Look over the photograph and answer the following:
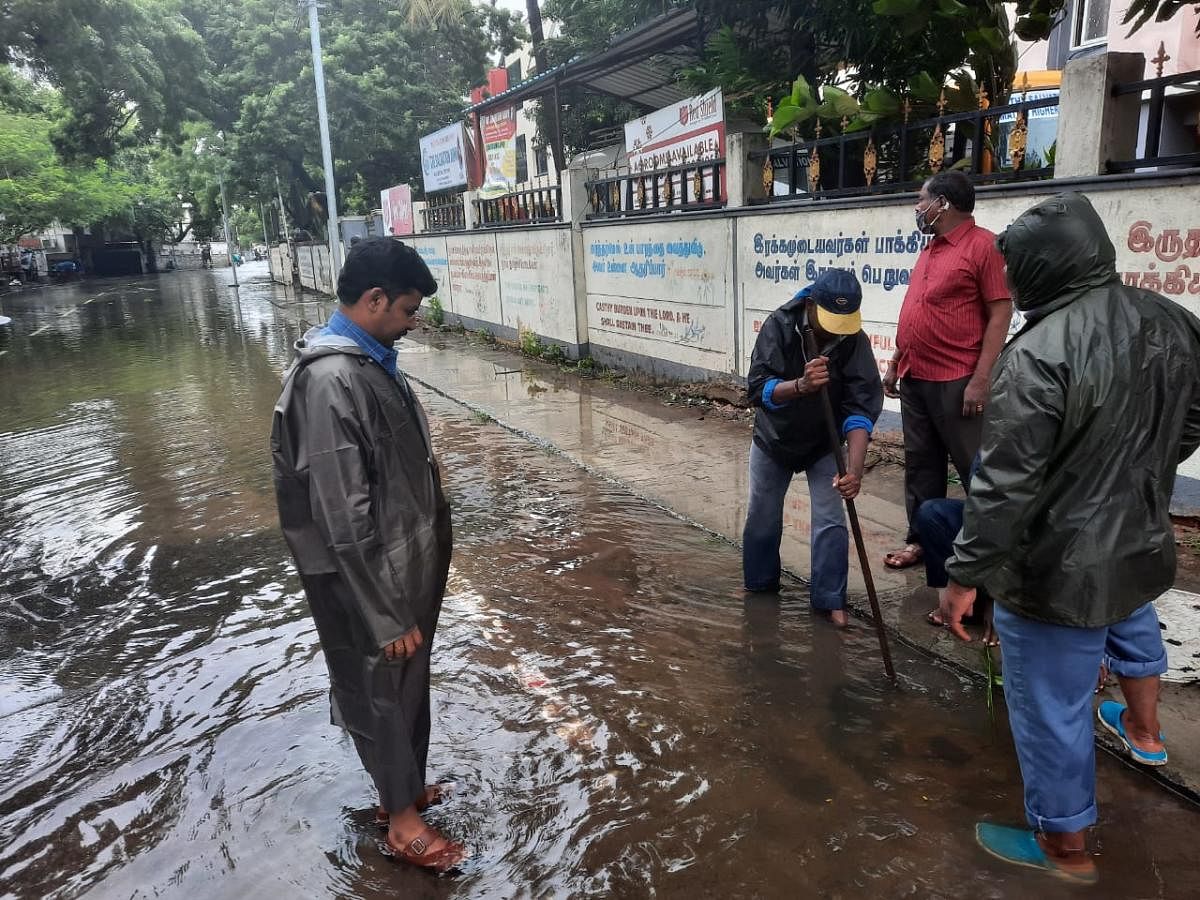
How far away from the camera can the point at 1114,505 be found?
2102 millimetres

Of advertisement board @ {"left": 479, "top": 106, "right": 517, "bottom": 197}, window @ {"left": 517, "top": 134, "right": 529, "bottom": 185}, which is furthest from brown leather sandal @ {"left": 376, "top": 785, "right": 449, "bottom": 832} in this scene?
window @ {"left": 517, "top": 134, "right": 529, "bottom": 185}

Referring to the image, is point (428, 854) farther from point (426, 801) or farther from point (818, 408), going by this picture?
point (818, 408)

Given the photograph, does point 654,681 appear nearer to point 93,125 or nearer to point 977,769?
point 977,769

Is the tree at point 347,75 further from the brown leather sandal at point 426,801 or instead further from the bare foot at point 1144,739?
the bare foot at point 1144,739

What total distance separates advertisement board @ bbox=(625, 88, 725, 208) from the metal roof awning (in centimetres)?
90

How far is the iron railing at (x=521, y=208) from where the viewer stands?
11.8 m

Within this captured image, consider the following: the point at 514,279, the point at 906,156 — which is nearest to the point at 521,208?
the point at 514,279

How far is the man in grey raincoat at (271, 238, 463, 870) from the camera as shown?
224 cm

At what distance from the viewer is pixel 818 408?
3.65 metres

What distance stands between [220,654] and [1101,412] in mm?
3697

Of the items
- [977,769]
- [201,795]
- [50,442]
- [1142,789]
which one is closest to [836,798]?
[977,769]

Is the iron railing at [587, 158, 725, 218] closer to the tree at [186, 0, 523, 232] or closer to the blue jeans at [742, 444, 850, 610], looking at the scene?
the blue jeans at [742, 444, 850, 610]

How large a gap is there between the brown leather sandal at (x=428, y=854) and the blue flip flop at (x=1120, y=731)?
7.10 feet

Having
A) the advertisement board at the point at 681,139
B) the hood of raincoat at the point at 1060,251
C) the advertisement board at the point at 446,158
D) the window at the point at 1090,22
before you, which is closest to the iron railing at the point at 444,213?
the advertisement board at the point at 446,158
